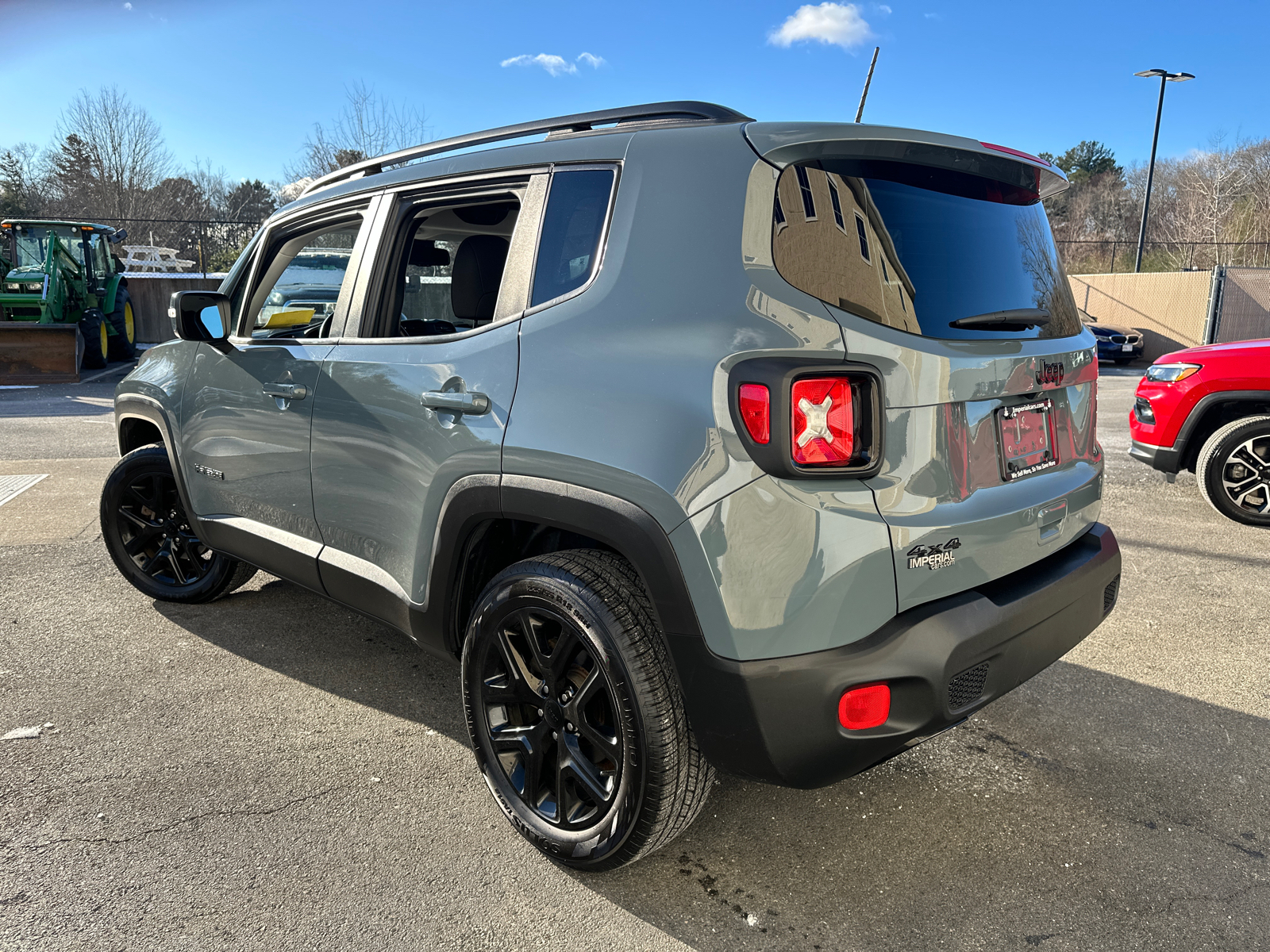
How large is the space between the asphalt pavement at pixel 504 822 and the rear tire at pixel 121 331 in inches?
592

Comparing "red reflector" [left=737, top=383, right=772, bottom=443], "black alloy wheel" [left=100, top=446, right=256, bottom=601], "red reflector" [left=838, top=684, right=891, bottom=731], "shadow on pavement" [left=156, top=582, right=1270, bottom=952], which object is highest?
"red reflector" [left=737, top=383, right=772, bottom=443]

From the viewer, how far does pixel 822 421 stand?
1907 millimetres

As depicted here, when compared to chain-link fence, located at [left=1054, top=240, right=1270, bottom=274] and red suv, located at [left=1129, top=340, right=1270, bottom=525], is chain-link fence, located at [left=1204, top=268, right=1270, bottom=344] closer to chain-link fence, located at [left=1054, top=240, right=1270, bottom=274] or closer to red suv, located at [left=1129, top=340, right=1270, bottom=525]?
chain-link fence, located at [left=1054, top=240, right=1270, bottom=274]

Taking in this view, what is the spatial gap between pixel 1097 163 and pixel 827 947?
82.2 metres

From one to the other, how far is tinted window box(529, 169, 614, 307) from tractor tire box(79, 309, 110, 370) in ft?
52.0

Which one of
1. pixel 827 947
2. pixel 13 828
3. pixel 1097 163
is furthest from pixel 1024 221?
pixel 1097 163

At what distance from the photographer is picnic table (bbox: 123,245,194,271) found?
25656 millimetres

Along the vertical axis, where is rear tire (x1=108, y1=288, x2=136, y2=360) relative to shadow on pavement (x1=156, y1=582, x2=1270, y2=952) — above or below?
above

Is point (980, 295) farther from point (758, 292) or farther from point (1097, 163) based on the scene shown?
point (1097, 163)

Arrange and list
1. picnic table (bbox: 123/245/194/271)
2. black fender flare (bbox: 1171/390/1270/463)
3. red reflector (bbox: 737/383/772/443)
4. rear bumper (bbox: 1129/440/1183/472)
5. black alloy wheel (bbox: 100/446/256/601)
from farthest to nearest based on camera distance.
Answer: picnic table (bbox: 123/245/194/271)
rear bumper (bbox: 1129/440/1183/472)
black fender flare (bbox: 1171/390/1270/463)
black alloy wheel (bbox: 100/446/256/601)
red reflector (bbox: 737/383/772/443)

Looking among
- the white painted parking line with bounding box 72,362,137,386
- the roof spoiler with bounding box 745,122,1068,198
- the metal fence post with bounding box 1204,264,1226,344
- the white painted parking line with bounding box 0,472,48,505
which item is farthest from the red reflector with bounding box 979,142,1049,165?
the metal fence post with bounding box 1204,264,1226,344

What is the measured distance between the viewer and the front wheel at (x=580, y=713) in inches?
82.6

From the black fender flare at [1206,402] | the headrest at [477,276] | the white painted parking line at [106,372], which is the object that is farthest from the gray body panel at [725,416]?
the white painted parking line at [106,372]

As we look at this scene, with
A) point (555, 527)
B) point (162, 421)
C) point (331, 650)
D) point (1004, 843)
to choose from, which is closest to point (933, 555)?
point (555, 527)
